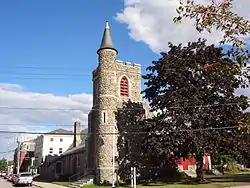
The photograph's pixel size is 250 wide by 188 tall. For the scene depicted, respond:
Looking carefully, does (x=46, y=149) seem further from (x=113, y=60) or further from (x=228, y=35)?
(x=228, y=35)

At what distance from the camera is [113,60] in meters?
37.5

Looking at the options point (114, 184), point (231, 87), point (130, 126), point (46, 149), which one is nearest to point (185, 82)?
point (231, 87)

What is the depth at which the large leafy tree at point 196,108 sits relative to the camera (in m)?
29.2

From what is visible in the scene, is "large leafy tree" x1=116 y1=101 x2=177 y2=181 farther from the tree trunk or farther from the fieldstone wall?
the tree trunk

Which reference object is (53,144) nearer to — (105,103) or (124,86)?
(124,86)

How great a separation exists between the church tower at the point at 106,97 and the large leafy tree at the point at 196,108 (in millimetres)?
5718

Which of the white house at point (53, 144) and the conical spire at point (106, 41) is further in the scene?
the white house at point (53, 144)

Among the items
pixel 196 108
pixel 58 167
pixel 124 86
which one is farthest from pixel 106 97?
pixel 58 167

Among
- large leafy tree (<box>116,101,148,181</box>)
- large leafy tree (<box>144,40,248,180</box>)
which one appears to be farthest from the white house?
large leafy tree (<box>144,40,248,180</box>)

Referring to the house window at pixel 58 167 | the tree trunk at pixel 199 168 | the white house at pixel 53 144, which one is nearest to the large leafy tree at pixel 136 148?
the tree trunk at pixel 199 168

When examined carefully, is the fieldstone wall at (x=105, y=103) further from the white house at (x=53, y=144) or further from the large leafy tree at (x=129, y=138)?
the white house at (x=53, y=144)

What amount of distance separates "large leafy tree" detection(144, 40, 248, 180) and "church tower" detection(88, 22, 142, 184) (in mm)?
5718

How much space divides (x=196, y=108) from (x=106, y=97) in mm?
10880

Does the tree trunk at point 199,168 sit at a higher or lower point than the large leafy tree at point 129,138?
lower
